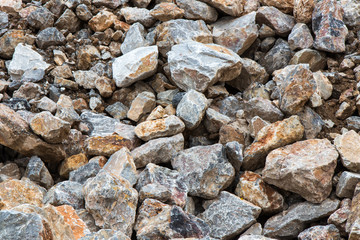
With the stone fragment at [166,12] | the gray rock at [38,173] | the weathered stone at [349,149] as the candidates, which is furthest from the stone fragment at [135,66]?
the weathered stone at [349,149]

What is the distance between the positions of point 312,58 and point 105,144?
298cm

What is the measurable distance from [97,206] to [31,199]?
70 centimetres

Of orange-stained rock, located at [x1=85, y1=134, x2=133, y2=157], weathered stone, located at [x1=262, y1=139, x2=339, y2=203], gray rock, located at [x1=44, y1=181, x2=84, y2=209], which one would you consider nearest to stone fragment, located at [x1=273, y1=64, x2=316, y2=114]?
weathered stone, located at [x1=262, y1=139, x2=339, y2=203]

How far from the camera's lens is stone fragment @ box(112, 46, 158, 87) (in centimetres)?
515

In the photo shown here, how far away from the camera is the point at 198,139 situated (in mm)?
4789

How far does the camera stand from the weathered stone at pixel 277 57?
5449 mm

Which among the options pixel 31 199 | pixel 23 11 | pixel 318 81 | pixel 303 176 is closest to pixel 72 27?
pixel 23 11

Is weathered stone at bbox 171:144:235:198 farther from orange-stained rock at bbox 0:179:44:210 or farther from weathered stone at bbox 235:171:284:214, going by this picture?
orange-stained rock at bbox 0:179:44:210

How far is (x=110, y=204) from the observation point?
3.49m

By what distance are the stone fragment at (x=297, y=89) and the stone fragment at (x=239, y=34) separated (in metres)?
1.13

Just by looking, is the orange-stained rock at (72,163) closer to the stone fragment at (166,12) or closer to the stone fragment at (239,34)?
the stone fragment at (166,12)

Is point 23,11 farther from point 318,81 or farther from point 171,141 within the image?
point 318,81

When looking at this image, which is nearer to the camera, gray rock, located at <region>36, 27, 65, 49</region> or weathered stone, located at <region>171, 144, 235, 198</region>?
weathered stone, located at <region>171, 144, 235, 198</region>

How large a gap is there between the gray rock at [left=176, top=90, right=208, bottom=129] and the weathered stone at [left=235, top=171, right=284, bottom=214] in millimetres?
908
